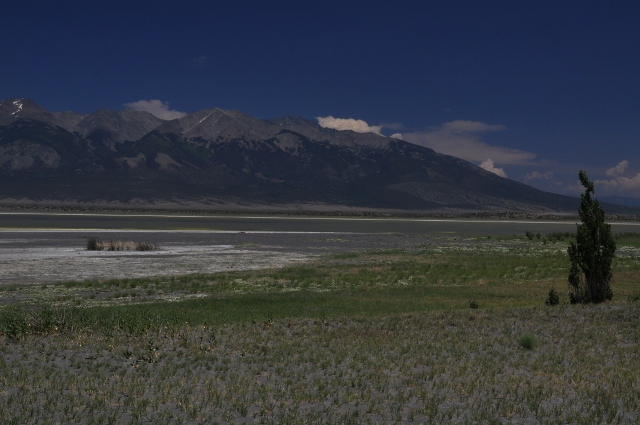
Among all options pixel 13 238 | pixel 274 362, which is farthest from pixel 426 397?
pixel 13 238

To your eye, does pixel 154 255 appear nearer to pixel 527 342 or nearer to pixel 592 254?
pixel 592 254

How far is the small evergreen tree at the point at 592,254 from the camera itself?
2452 centimetres

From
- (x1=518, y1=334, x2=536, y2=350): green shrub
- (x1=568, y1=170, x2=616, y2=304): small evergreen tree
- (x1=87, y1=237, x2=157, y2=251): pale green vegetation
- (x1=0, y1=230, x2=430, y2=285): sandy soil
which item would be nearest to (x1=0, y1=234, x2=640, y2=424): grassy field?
(x1=518, y1=334, x2=536, y2=350): green shrub

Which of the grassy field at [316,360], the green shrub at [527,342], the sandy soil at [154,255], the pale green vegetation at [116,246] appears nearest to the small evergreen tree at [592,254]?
the grassy field at [316,360]

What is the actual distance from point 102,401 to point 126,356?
152 inches

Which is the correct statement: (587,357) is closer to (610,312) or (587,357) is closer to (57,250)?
(610,312)

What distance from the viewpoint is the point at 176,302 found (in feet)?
86.7

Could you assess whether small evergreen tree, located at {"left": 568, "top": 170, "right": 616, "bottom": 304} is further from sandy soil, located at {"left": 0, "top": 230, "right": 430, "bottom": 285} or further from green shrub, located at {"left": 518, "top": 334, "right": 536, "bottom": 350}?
sandy soil, located at {"left": 0, "top": 230, "right": 430, "bottom": 285}

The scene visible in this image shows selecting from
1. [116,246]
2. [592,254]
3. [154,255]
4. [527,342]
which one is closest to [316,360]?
Result: [527,342]

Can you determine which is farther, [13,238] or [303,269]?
[13,238]

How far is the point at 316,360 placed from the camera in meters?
15.2

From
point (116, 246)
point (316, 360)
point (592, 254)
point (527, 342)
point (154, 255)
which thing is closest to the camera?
point (316, 360)

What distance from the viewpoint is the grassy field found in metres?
11.5

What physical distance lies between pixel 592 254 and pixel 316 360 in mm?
14295
